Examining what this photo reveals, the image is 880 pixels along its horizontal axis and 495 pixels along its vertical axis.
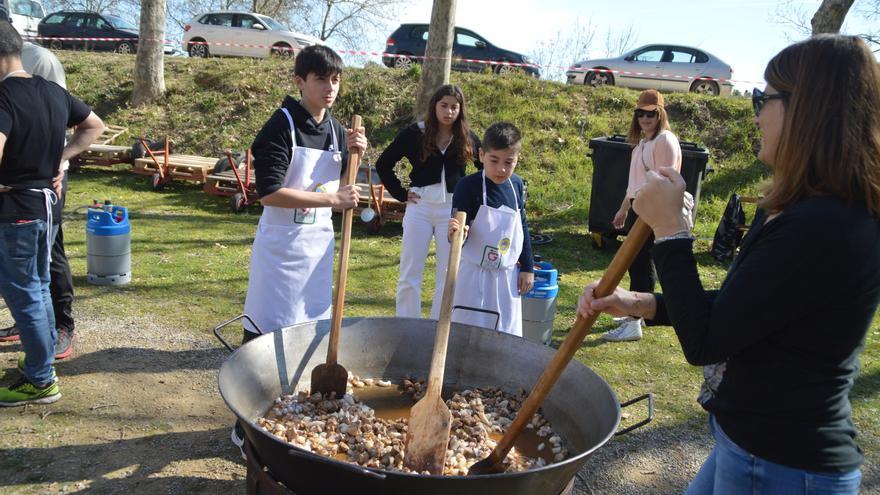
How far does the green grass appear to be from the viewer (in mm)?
4773

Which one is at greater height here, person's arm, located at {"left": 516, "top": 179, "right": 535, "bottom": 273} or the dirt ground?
person's arm, located at {"left": 516, "top": 179, "right": 535, "bottom": 273}

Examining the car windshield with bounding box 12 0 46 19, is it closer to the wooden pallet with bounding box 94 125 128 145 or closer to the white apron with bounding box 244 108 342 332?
the wooden pallet with bounding box 94 125 128 145

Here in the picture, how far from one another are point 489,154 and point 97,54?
51.8 ft

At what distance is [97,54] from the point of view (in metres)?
16.0

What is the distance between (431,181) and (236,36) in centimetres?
1486

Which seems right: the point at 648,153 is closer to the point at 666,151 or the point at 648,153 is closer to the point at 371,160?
the point at 666,151

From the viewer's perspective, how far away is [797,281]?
1315 mm

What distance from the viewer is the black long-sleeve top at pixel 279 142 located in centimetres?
284

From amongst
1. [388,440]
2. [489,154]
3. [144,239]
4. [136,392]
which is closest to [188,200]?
[144,239]

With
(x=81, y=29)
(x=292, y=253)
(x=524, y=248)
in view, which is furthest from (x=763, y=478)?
(x=81, y=29)

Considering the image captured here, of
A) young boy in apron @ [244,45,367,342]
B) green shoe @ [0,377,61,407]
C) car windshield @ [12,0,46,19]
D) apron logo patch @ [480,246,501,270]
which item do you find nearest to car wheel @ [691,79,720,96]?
apron logo patch @ [480,246,501,270]

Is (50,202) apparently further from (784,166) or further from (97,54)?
(97,54)

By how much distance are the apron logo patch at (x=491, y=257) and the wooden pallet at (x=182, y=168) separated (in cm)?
680

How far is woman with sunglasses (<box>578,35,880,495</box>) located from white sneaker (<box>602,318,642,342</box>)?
11.2 feet
